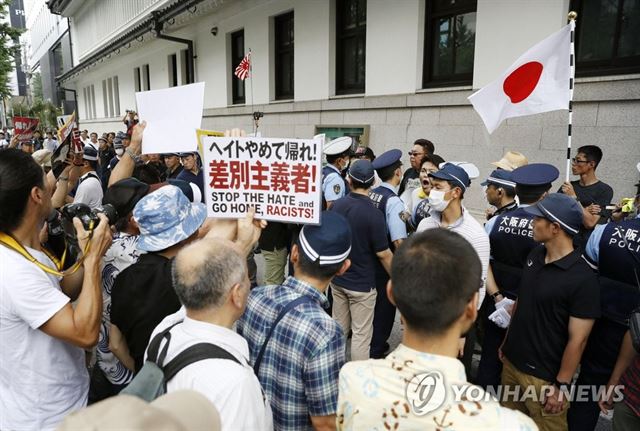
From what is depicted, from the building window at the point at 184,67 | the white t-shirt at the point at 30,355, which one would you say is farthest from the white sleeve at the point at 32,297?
the building window at the point at 184,67

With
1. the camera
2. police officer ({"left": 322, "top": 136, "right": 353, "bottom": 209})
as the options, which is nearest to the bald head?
the camera

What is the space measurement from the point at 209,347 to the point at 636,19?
6397mm

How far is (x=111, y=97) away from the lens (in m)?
25.4

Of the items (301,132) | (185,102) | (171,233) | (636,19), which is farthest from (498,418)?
(301,132)

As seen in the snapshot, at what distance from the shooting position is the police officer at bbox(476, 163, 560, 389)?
10.2 feet

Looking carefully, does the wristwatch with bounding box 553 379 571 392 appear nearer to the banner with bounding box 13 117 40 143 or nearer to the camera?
the camera

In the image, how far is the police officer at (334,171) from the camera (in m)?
4.98

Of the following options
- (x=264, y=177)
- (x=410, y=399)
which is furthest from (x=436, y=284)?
(x=264, y=177)

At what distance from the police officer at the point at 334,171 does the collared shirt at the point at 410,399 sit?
3.63 meters

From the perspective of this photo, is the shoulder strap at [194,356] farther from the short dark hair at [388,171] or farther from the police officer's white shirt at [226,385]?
the short dark hair at [388,171]

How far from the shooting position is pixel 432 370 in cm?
119

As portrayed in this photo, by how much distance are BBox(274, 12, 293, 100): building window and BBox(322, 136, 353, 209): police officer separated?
603cm

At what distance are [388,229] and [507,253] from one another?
1164mm

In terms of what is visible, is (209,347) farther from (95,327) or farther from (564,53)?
(564,53)
